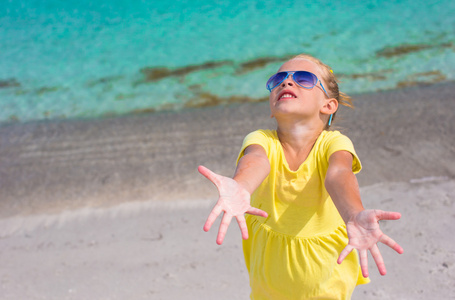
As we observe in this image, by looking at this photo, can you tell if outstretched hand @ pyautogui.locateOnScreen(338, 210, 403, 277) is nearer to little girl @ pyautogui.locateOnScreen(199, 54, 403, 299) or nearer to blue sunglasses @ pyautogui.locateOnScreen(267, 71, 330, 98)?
little girl @ pyautogui.locateOnScreen(199, 54, 403, 299)

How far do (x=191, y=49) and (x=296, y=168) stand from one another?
24.5 ft

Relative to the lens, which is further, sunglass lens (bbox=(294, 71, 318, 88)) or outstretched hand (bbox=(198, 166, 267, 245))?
sunglass lens (bbox=(294, 71, 318, 88))

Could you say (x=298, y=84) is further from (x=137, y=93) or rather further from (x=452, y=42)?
(x=452, y=42)

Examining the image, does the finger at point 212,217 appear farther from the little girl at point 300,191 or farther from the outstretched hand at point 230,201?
the little girl at point 300,191

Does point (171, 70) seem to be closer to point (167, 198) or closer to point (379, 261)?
point (167, 198)

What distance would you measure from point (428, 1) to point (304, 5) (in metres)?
2.68

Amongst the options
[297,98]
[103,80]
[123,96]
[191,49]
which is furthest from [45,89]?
[297,98]

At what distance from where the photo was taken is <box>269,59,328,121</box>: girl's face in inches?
74.1

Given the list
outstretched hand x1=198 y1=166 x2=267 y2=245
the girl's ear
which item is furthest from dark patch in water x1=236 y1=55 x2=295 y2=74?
outstretched hand x1=198 y1=166 x2=267 y2=245

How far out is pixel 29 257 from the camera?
357cm

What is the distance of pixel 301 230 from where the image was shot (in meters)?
1.95

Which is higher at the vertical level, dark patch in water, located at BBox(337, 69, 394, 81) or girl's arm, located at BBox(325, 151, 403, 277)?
girl's arm, located at BBox(325, 151, 403, 277)

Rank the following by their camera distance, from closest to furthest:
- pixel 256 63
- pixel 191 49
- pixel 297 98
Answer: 1. pixel 297 98
2. pixel 256 63
3. pixel 191 49

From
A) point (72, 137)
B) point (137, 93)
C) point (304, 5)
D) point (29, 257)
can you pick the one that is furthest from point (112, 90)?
point (304, 5)
